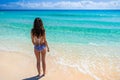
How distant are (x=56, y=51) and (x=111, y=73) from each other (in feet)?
9.75

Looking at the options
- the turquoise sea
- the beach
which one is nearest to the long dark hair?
the beach

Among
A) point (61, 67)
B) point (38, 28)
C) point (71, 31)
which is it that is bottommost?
point (71, 31)

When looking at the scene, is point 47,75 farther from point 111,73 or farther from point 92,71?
point 111,73

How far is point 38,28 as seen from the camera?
16.2 feet

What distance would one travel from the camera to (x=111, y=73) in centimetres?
614

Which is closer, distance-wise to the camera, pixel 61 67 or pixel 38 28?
pixel 38 28

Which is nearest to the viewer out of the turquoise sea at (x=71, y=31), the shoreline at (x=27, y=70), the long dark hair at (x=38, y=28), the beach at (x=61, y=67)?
the long dark hair at (x=38, y=28)

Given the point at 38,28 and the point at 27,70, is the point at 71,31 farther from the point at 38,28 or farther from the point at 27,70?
the point at 38,28

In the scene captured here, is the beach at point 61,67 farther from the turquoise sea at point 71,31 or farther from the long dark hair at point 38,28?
the turquoise sea at point 71,31

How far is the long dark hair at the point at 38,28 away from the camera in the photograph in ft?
16.0

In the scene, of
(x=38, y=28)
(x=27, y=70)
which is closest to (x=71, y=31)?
(x=27, y=70)

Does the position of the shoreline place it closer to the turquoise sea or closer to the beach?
the beach

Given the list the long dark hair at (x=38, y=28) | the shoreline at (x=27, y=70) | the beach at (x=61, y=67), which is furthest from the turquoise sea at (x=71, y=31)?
the long dark hair at (x=38, y=28)

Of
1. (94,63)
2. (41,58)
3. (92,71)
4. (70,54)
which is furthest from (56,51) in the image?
(41,58)
